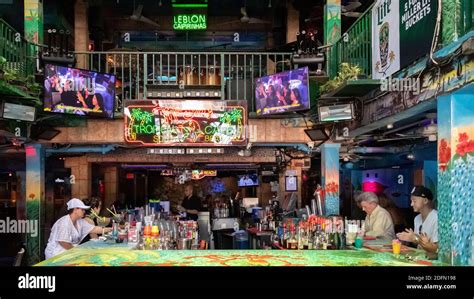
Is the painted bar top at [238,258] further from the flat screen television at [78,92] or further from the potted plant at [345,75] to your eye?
the flat screen television at [78,92]

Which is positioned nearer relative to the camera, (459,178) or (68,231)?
(459,178)

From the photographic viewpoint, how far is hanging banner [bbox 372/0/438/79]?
6.23 m

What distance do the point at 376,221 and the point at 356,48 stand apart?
3198 mm

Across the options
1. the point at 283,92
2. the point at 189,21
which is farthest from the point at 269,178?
the point at 283,92

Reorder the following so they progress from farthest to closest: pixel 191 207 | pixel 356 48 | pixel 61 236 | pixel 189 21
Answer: pixel 189 21 → pixel 191 207 → pixel 356 48 → pixel 61 236

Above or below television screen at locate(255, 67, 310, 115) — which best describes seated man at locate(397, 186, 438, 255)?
below

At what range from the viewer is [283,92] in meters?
10.5

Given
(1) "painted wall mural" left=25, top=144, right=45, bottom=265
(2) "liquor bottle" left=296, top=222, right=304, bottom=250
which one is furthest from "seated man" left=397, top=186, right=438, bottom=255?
(1) "painted wall mural" left=25, top=144, right=45, bottom=265

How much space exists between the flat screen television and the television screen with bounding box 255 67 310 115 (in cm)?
299

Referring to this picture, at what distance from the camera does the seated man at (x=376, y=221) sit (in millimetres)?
8539

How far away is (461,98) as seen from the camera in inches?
223

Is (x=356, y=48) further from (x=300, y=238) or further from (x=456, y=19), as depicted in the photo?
(x=456, y=19)

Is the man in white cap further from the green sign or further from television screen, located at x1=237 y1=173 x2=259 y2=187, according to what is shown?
television screen, located at x1=237 y1=173 x2=259 y2=187

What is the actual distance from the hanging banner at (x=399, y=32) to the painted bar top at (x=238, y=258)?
2.39 meters
